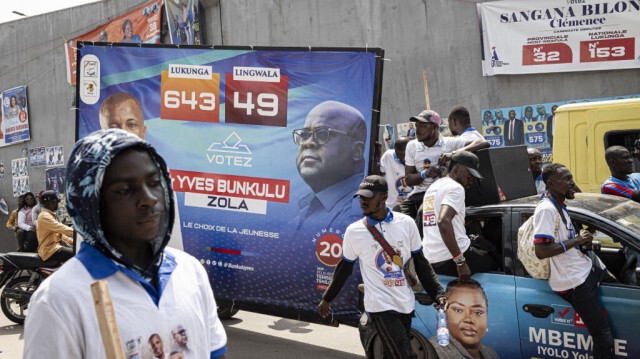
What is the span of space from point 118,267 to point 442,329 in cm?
311

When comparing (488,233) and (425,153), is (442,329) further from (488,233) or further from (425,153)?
(425,153)

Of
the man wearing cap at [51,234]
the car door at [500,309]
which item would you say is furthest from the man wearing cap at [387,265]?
the man wearing cap at [51,234]

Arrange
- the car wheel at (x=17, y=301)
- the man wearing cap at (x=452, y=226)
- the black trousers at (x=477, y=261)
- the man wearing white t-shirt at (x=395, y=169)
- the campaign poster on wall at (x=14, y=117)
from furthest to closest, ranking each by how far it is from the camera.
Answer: the campaign poster on wall at (x=14, y=117) → the car wheel at (x=17, y=301) → the man wearing white t-shirt at (x=395, y=169) → the black trousers at (x=477, y=261) → the man wearing cap at (x=452, y=226)

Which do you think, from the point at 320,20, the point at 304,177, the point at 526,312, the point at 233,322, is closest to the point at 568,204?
the point at 526,312

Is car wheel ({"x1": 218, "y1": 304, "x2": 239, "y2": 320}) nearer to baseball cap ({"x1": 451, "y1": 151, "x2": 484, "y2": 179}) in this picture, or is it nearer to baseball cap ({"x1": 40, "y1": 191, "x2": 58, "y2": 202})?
baseball cap ({"x1": 40, "y1": 191, "x2": 58, "y2": 202})

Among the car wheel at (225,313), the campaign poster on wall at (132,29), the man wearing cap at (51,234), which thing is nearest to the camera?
the car wheel at (225,313)

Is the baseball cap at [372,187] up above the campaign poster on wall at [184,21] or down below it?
below

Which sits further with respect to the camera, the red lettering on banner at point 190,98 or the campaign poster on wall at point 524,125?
the campaign poster on wall at point 524,125

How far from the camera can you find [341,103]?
5492 mm

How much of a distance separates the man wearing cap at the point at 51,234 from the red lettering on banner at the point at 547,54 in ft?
24.5

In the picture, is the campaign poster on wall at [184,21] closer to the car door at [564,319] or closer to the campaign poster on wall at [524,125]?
the campaign poster on wall at [524,125]

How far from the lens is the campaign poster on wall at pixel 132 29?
655 inches

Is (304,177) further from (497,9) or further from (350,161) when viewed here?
(497,9)

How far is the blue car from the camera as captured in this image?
4148 millimetres
